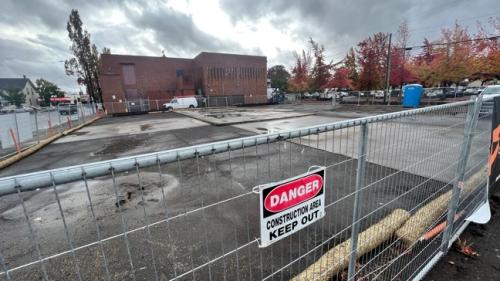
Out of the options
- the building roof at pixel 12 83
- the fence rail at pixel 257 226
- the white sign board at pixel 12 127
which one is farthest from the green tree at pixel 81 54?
the building roof at pixel 12 83

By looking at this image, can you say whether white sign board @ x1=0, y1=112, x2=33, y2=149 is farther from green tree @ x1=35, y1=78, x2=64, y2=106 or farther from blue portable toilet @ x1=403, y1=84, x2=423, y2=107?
green tree @ x1=35, y1=78, x2=64, y2=106

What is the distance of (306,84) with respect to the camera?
1687 inches

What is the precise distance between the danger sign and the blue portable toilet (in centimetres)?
2217

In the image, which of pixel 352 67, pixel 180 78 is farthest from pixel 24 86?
pixel 352 67

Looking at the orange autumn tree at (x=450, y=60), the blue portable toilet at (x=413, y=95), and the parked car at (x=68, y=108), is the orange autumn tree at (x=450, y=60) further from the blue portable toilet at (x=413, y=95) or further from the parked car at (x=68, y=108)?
the parked car at (x=68, y=108)

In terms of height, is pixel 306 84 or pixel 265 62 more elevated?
pixel 265 62

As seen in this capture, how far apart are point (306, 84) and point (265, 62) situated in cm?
1210

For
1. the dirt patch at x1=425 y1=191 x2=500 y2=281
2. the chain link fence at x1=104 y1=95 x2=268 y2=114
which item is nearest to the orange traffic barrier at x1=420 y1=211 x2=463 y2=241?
the dirt patch at x1=425 y1=191 x2=500 y2=281

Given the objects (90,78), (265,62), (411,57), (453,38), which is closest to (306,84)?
(265,62)

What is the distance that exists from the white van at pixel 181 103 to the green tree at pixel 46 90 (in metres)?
68.7

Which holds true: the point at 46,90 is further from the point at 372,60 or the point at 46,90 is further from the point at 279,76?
the point at 372,60

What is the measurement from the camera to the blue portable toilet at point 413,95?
19.2 meters

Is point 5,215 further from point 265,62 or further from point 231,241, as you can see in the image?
point 265,62

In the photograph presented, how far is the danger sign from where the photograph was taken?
1.47 meters
